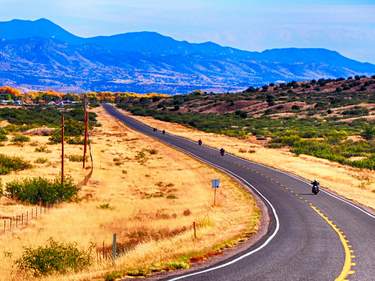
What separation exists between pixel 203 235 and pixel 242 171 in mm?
31377

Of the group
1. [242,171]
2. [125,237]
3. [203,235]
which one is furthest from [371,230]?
[242,171]

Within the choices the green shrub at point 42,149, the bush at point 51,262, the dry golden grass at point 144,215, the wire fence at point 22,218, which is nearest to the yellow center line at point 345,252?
the dry golden grass at point 144,215

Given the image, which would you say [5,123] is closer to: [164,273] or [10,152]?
[10,152]

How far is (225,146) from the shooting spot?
288ft

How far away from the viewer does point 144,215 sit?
121 ft

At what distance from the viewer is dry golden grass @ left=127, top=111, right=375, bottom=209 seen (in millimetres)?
46456

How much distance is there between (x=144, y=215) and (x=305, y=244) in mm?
14328

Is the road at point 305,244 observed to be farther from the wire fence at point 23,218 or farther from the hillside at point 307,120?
the hillside at point 307,120

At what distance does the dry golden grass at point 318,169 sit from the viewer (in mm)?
46456

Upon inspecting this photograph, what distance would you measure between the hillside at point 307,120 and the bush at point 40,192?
3707cm

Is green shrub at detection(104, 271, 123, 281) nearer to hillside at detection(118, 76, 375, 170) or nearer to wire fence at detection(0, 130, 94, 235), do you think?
wire fence at detection(0, 130, 94, 235)

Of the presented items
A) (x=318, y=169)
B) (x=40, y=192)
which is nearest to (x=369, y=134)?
(x=318, y=169)

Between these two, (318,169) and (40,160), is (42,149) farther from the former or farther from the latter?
(318,169)

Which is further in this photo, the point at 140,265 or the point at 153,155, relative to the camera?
the point at 153,155
